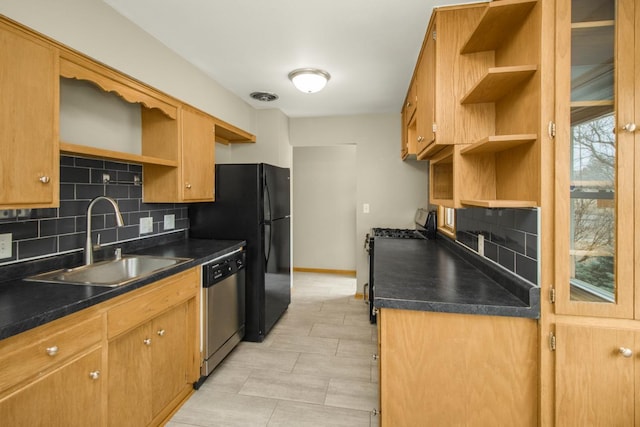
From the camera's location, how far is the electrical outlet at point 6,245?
1499 mm

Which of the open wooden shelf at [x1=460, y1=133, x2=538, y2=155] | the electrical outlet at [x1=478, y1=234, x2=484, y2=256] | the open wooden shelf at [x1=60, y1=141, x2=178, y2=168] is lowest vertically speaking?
the electrical outlet at [x1=478, y1=234, x2=484, y2=256]

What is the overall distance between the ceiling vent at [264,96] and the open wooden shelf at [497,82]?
208cm

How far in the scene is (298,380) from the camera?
225 cm

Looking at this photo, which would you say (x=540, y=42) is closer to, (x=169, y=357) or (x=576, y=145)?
(x=576, y=145)

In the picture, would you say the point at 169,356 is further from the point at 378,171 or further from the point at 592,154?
the point at 378,171

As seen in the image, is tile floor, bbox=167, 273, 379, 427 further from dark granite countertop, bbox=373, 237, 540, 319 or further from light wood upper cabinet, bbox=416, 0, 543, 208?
light wood upper cabinet, bbox=416, 0, 543, 208

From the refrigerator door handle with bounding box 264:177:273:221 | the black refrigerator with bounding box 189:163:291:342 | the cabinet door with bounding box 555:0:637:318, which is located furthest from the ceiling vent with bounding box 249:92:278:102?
the cabinet door with bounding box 555:0:637:318

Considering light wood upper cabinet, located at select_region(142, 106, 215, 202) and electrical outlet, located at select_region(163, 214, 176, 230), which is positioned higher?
light wood upper cabinet, located at select_region(142, 106, 215, 202)

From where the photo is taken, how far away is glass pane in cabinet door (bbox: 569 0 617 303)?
3.81ft

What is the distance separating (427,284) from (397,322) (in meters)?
0.31

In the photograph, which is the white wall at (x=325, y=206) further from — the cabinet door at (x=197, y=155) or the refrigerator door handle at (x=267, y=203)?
the cabinet door at (x=197, y=155)

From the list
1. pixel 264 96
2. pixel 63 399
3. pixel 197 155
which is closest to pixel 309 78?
pixel 264 96

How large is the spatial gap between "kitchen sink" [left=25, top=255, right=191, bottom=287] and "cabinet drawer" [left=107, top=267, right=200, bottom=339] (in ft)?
0.32

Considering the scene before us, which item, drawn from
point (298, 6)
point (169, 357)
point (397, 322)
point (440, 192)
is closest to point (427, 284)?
point (397, 322)
